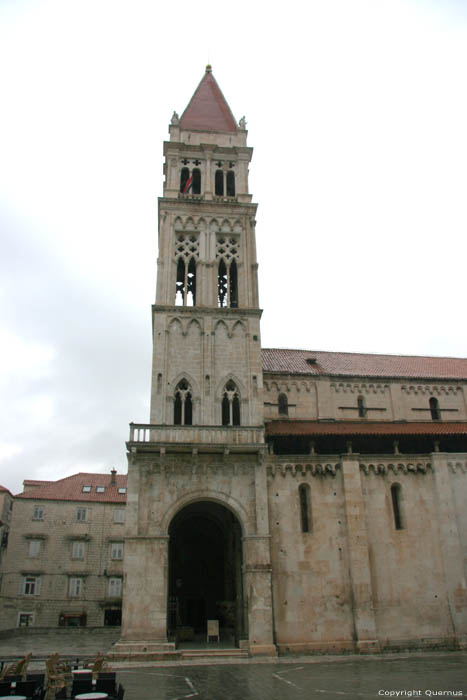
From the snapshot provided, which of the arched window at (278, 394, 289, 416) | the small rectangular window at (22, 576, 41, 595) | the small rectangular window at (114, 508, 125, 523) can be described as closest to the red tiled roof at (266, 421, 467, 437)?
the arched window at (278, 394, 289, 416)

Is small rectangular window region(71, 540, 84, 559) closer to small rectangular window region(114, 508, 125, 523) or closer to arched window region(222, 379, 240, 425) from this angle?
small rectangular window region(114, 508, 125, 523)

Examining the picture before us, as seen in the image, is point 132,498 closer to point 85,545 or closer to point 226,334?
point 226,334

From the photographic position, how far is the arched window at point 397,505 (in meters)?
26.7

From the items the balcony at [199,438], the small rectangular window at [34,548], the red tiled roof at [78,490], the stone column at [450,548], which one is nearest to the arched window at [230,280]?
Answer: the balcony at [199,438]

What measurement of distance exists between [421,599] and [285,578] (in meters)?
6.89

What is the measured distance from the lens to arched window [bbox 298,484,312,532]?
25842 millimetres

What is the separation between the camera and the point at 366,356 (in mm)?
38375

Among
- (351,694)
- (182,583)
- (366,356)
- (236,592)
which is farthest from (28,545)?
(351,694)

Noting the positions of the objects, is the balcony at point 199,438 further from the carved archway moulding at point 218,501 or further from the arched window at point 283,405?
the arched window at point 283,405

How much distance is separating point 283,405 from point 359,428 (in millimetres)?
5167

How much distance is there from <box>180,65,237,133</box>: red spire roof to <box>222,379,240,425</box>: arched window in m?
20.2

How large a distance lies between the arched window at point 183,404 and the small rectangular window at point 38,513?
2421 cm

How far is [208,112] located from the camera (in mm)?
39344

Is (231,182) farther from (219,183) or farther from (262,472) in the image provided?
(262,472)
